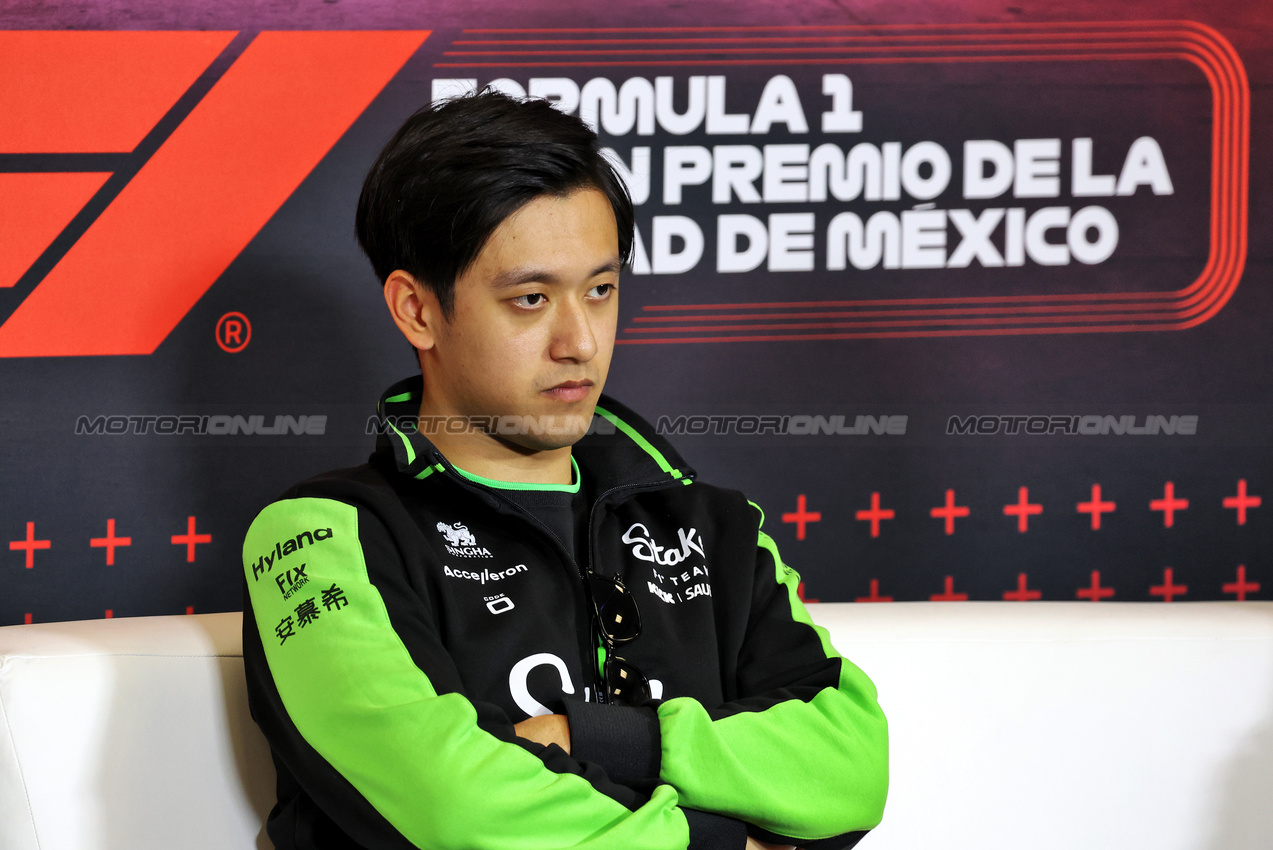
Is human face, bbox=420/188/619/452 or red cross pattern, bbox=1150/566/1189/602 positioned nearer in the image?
human face, bbox=420/188/619/452

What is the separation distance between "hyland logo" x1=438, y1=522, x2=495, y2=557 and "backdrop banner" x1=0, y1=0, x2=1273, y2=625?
0.67 metres

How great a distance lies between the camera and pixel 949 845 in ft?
4.32

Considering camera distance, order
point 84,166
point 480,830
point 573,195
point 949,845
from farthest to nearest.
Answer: point 84,166
point 949,845
point 573,195
point 480,830

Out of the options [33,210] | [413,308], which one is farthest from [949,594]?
[33,210]

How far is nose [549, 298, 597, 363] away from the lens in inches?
42.9

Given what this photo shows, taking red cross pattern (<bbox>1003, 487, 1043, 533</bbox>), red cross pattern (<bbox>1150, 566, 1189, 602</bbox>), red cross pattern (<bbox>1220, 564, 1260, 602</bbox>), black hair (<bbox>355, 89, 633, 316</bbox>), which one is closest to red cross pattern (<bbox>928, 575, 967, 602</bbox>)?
red cross pattern (<bbox>1003, 487, 1043, 533</bbox>)

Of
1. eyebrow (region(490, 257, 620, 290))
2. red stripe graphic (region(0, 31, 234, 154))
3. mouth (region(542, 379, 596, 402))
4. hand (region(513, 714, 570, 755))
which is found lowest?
hand (region(513, 714, 570, 755))

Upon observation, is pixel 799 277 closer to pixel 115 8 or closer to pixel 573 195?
pixel 573 195

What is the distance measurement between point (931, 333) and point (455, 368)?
0.95m

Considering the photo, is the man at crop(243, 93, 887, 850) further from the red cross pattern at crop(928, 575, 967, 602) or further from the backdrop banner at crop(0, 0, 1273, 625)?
the red cross pattern at crop(928, 575, 967, 602)

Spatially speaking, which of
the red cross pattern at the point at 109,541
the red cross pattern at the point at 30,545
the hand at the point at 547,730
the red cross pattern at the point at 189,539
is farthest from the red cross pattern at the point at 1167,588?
the red cross pattern at the point at 30,545

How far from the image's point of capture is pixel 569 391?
1.11 meters

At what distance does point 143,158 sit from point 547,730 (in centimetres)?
117

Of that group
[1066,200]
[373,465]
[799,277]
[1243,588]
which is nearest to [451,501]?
[373,465]
